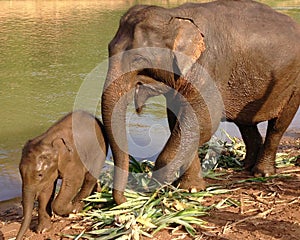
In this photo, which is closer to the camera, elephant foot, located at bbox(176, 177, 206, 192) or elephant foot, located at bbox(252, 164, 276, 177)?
elephant foot, located at bbox(176, 177, 206, 192)

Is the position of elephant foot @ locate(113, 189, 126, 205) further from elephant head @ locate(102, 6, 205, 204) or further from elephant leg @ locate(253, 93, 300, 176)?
elephant leg @ locate(253, 93, 300, 176)

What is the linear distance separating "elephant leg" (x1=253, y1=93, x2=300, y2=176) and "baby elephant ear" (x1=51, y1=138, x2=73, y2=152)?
214 cm

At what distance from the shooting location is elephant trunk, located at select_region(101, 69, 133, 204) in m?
4.41

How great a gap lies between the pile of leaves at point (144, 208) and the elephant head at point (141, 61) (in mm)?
218

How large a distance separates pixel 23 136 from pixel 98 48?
8.36 metres

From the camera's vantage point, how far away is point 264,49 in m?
5.32

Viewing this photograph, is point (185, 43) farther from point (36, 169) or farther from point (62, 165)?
point (36, 169)

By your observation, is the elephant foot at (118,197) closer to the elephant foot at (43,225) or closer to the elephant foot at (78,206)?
Result: the elephant foot at (78,206)

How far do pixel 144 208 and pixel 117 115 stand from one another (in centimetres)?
88

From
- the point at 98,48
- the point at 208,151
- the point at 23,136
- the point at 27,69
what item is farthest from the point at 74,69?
the point at 208,151

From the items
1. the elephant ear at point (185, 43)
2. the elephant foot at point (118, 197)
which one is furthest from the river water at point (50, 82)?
the elephant ear at point (185, 43)

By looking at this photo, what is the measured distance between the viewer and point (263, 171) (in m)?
5.75

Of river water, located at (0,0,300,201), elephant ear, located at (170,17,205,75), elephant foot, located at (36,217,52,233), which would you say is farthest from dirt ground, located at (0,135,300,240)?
river water, located at (0,0,300,201)

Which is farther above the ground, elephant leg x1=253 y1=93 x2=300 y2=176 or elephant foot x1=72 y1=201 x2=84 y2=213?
elephant leg x1=253 y1=93 x2=300 y2=176
